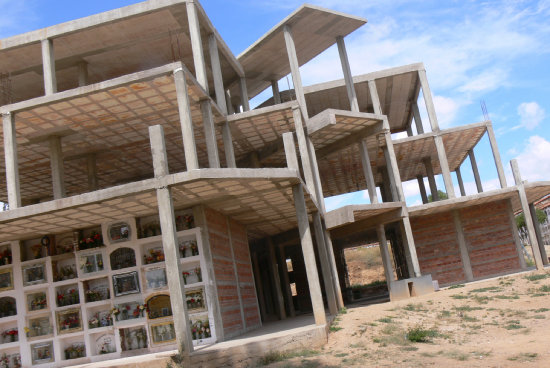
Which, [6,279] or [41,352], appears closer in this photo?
[41,352]

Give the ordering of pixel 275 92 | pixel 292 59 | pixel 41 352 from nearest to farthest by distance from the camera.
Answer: pixel 41 352 → pixel 292 59 → pixel 275 92

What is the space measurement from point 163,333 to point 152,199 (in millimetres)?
4299

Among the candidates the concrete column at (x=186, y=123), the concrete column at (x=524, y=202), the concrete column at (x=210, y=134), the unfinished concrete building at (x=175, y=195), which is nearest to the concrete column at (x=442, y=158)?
the unfinished concrete building at (x=175, y=195)

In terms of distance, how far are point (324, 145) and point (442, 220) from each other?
7691 mm

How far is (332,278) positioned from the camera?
2036 centimetres

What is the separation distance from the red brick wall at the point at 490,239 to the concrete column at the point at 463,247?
207 millimetres

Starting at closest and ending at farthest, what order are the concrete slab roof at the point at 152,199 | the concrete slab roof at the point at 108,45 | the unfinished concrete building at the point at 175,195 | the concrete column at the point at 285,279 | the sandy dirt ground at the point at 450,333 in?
the sandy dirt ground at the point at 450,333 → the concrete slab roof at the point at 152,199 → the unfinished concrete building at the point at 175,195 → the concrete slab roof at the point at 108,45 → the concrete column at the point at 285,279

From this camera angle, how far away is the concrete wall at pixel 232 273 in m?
16.5

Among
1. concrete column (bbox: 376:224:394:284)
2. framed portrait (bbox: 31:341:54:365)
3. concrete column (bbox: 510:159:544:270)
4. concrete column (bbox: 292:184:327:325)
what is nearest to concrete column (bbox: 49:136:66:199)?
framed portrait (bbox: 31:341:54:365)

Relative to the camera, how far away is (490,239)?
27.2 metres

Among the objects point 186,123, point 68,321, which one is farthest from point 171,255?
point 68,321

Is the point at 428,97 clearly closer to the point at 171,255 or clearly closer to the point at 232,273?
the point at 232,273

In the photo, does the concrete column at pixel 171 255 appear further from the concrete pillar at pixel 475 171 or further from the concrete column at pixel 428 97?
the concrete pillar at pixel 475 171

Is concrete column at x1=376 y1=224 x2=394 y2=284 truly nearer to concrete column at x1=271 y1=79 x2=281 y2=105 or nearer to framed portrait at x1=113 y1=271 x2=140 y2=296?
concrete column at x1=271 y1=79 x2=281 y2=105
